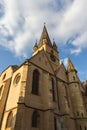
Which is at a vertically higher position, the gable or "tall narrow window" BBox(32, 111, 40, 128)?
the gable

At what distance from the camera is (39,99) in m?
17.5

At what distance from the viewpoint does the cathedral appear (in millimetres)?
15078

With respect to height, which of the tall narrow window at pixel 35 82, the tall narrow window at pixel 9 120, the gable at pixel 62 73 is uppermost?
the gable at pixel 62 73

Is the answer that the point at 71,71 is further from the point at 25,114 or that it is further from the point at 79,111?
the point at 25,114

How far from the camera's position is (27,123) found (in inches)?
571

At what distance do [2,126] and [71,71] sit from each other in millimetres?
15602

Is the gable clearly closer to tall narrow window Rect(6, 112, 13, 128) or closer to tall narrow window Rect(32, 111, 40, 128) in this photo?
tall narrow window Rect(32, 111, 40, 128)

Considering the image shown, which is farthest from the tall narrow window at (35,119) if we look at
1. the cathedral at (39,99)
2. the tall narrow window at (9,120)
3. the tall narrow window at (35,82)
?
the tall narrow window at (35,82)

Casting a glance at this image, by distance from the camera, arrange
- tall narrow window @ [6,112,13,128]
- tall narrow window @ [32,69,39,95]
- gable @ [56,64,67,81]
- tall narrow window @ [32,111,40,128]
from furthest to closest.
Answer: gable @ [56,64,67,81]
tall narrow window @ [32,69,39,95]
tall narrow window @ [32,111,40,128]
tall narrow window @ [6,112,13,128]

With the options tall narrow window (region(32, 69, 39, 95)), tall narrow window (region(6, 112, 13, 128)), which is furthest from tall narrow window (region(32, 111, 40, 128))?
tall narrow window (region(32, 69, 39, 95))

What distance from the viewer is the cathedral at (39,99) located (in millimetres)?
15078

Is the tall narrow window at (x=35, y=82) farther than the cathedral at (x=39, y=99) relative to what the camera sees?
Yes

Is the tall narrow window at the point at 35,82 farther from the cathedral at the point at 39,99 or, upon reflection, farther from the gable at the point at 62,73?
the gable at the point at 62,73

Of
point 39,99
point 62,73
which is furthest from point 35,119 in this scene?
point 62,73
